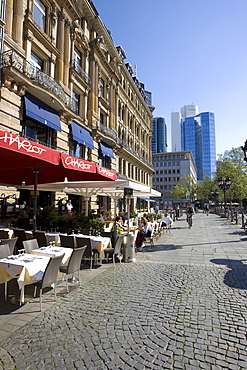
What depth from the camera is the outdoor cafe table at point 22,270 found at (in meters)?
4.26

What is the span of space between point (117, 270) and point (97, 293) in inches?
76.3

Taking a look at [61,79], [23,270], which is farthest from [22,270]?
[61,79]

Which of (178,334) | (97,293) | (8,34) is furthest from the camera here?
(8,34)

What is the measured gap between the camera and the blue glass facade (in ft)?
555

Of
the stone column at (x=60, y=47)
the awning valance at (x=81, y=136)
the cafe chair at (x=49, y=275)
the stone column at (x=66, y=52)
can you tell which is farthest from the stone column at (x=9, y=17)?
the cafe chair at (x=49, y=275)

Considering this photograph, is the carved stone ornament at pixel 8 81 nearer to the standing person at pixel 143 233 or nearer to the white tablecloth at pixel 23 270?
the standing person at pixel 143 233

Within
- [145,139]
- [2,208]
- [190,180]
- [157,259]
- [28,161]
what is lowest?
[157,259]

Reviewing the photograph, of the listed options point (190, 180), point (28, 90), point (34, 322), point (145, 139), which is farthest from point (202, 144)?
point (34, 322)

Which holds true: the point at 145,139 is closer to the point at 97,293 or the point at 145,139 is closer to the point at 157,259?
the point at 157,259

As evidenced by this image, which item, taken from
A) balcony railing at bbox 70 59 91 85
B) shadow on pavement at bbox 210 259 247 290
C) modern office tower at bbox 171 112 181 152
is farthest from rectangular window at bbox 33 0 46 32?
modern office tower at bbox 171 112 181 152

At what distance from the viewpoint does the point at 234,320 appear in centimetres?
393

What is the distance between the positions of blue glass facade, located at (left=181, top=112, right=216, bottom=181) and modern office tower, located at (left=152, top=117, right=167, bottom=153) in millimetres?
23724

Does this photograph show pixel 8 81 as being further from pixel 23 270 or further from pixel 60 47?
pixel 23 270

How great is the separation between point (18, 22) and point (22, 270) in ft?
54.5
